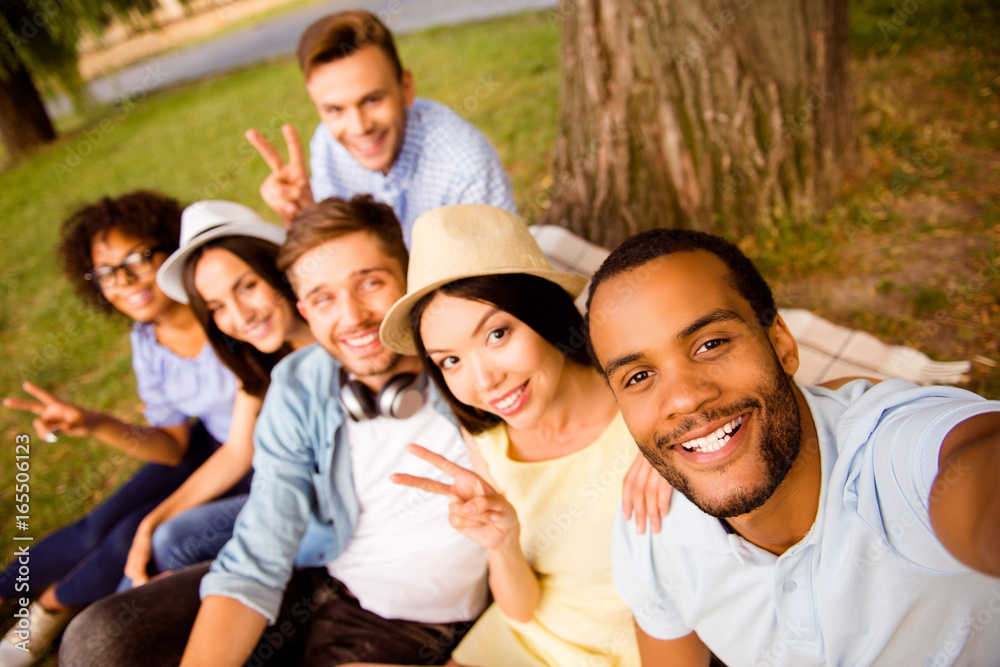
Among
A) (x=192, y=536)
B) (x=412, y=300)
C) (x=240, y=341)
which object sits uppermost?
(x=412, y=300)

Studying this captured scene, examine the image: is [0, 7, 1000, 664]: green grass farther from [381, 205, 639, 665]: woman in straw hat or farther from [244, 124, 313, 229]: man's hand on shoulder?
[244, 124, 313, 229]: man's hand on shoulder

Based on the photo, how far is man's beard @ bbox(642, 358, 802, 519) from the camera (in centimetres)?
141

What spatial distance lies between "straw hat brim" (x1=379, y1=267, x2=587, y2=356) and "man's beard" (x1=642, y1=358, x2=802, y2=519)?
0.80 m

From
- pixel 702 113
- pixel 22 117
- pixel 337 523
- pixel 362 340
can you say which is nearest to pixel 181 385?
pixel 337 523

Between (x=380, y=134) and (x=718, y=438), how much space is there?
2.42 metres

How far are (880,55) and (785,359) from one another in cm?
467

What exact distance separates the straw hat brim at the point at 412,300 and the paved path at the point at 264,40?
315 inches

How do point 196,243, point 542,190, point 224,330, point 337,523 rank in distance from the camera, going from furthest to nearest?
point 542,190, point 224,330, point 196,243, point 337,523

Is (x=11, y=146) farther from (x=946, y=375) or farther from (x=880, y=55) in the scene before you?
(x=946, y=375)

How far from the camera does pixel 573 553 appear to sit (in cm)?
209

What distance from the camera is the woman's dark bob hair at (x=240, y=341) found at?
2.75 m

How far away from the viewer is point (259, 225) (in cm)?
284

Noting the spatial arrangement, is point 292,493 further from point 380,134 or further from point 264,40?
point 264,40

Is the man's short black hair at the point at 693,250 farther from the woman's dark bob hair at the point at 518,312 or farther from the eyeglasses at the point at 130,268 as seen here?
the eyeglasses at the point at 130,268
